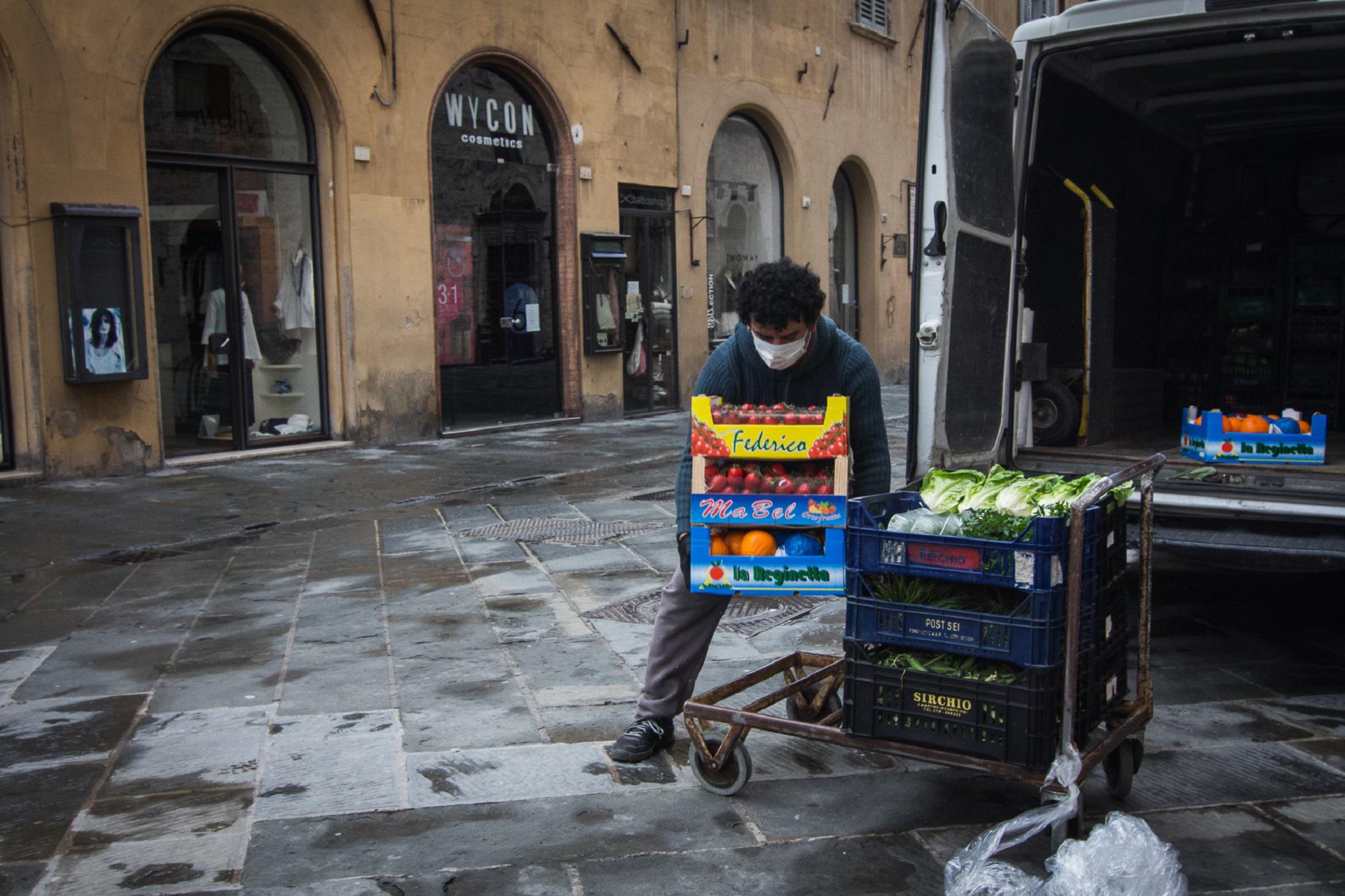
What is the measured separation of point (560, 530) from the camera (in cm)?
824

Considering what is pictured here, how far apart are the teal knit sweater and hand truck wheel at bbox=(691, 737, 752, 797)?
2.24 feet

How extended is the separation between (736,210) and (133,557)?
11749 millimetres

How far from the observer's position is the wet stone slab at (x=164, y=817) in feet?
11.9

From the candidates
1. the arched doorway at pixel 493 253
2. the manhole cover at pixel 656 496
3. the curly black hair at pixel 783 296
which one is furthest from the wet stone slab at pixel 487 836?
the arched doorway at pixel 493 253

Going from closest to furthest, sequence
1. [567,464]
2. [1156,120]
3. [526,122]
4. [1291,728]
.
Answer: [1291,728] → [1156,120] → [567,464] → [526,122]

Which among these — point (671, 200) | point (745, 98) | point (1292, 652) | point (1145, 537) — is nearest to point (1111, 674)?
point (1145, 537)

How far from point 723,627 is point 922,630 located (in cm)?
246

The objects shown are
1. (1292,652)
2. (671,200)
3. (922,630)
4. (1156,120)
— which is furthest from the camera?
(671,200)

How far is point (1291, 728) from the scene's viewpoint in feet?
14.6

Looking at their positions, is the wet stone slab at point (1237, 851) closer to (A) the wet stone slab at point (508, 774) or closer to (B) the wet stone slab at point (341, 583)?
(A) the wet stone slab at point (508, 774)

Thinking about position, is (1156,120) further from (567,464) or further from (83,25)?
(83,25)

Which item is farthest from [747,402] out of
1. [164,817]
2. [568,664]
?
[164,817]

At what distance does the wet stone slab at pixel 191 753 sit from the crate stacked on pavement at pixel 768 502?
1.60m

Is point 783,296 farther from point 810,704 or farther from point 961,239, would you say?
point 961,239
